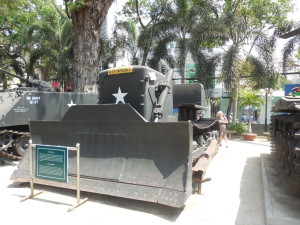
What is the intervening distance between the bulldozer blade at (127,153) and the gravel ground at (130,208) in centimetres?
24

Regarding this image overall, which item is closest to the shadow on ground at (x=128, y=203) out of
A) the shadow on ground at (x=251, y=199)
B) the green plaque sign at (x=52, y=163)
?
the green plaque sign at (x=52, y=163)

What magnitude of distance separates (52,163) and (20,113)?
391 cm

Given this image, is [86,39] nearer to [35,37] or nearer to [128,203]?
[128,203]

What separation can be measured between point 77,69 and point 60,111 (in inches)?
85.1

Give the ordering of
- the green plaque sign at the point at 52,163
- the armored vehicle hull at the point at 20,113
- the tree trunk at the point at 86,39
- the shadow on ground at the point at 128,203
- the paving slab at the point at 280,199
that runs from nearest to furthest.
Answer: the paving slab at the point at 280,199
the shadow on ground at the point at 128,203
the green plaque sign at the point at 52,163
the armored vehicle hull at the point at 20,113
the tree trunk at the point at 86,39

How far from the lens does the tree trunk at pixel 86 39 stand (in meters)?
9.84

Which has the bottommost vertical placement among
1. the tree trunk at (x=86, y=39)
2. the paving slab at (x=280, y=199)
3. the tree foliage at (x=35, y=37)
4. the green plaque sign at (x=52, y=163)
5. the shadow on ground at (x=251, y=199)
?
the shadow on ground at (x=251, y=199)

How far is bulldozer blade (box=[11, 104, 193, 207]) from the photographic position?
4.16 m

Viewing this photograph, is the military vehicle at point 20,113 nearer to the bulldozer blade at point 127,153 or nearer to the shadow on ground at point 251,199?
the bulldozer blade at point 127,153

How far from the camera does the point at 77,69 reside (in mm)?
10102

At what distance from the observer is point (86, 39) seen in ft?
32.7

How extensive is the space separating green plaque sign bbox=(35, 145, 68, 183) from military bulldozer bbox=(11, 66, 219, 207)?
426 millimetres

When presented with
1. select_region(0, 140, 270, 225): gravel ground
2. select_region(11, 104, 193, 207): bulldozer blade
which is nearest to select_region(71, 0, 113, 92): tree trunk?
select_region(11, 104, 193, 207): bulldozer blade

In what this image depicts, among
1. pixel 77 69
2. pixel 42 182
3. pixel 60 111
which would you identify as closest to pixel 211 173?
pixel 42 182
